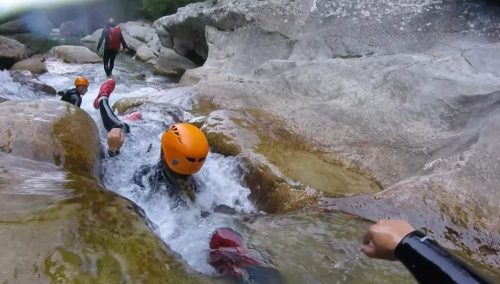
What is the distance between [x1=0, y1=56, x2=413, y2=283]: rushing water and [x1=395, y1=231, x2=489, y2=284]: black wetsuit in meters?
1.76

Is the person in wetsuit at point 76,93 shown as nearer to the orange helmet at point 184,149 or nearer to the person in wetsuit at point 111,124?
the person in wetsuit at point 111,124

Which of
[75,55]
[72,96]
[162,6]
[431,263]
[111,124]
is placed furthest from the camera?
[162,6]

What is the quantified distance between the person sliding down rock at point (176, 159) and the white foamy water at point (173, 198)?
10 cm

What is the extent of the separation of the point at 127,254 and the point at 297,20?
8527mm

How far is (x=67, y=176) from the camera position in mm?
3525

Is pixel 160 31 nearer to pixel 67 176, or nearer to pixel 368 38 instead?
pixel 368 38

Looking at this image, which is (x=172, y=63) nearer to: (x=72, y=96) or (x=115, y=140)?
(x=72, y=96)

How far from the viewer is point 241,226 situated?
4.38m

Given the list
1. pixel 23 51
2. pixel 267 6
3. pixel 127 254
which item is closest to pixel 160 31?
pixel 23 51

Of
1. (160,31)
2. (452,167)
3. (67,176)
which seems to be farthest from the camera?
(160,31)

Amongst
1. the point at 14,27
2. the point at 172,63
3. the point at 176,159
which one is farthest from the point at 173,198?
the point at 14,27

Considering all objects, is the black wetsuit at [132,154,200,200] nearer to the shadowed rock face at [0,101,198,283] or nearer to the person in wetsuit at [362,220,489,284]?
the shadowed rock face at [0,101,198,283]

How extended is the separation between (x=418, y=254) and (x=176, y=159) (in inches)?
116

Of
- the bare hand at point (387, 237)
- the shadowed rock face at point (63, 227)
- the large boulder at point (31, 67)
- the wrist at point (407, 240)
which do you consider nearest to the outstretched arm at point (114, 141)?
the shadowed rock face at point (63, 227)
